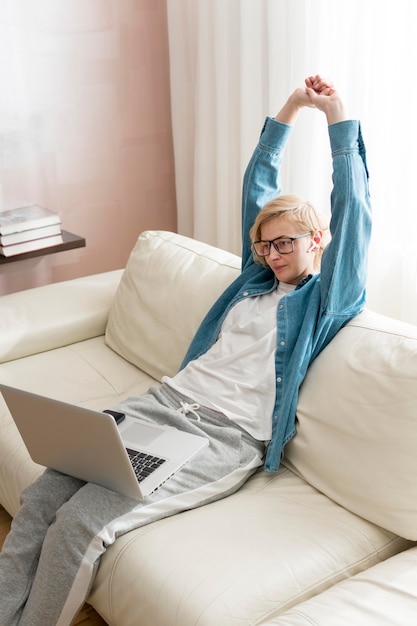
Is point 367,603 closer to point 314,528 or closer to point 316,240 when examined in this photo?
point 314,528

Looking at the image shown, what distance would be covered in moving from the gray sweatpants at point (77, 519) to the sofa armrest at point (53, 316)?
0.82 metres

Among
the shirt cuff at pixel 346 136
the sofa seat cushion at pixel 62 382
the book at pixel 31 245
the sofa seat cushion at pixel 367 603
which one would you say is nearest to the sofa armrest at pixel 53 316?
the sofa seat cushion at pixel 62 382

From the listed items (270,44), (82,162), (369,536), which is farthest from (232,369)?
(82,162)

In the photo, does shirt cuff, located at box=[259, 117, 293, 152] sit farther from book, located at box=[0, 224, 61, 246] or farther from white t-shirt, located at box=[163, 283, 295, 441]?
book, located at box=[0, 224, 61, 246]

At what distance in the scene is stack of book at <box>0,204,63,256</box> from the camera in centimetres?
297

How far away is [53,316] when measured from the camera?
8.65 ft

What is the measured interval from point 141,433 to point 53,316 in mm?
891

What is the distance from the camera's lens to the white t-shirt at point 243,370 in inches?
75.0

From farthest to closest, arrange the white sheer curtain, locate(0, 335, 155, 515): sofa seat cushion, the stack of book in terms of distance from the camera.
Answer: the stack of book < the white sheer curtain < locate(0, 335, 155, 515): sofa seat cushion

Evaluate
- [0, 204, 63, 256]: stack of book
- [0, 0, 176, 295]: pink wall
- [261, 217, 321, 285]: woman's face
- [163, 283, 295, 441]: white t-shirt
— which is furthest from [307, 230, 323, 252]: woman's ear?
[0, 0, 176, 295]: pink wall

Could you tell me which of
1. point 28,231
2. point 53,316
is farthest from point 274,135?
point 28,231

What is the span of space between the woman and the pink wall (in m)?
1.31

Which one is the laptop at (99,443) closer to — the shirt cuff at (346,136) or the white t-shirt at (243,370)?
the white t-shirt at (243,370)

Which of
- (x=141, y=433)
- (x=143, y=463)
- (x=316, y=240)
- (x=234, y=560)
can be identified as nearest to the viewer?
(x=234, y=560)
